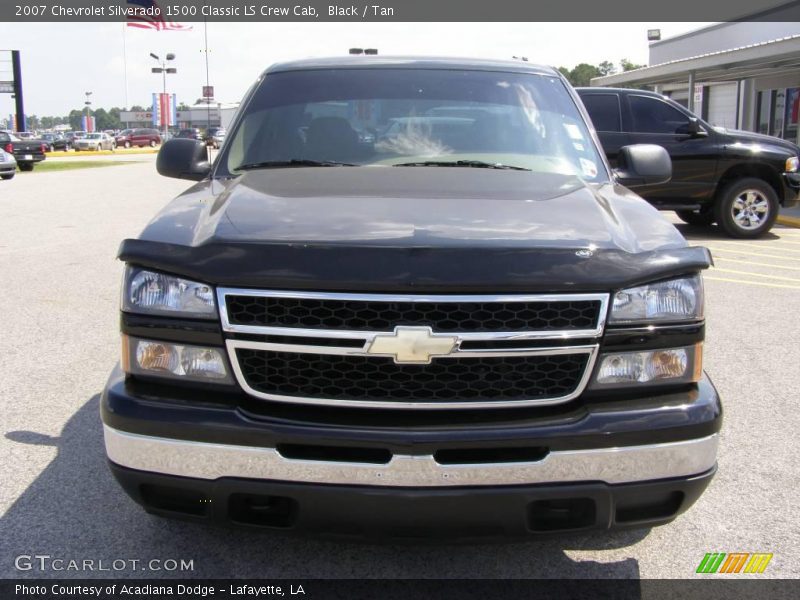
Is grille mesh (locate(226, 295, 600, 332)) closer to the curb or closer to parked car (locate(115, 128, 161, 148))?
the curb

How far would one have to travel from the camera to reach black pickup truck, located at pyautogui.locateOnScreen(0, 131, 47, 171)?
31109 mm

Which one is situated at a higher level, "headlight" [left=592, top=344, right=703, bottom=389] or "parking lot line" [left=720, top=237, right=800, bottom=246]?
"headlight" [left=592, top=344, right=703, bottom=389]

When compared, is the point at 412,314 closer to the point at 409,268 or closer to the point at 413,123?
the point at 409,268

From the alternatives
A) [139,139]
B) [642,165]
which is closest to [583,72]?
[139,139]

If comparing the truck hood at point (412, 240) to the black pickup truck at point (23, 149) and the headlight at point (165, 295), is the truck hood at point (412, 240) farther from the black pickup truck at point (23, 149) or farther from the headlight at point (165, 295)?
the black pickup truck at point (23, 149)

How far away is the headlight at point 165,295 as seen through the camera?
2531 mm

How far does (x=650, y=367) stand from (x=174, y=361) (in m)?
1.47

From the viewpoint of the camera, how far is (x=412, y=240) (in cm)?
254

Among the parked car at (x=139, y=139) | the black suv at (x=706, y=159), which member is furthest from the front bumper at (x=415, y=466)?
the parked car at (x=139, y=139)

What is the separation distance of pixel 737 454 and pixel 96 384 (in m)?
3.62

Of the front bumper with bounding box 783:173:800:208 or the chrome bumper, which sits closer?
the chrome bumper

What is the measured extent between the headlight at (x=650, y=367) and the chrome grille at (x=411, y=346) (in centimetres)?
6

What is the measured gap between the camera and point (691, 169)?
1179cm

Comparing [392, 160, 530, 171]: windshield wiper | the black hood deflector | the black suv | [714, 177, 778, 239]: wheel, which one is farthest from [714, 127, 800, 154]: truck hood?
the black hood deflector
